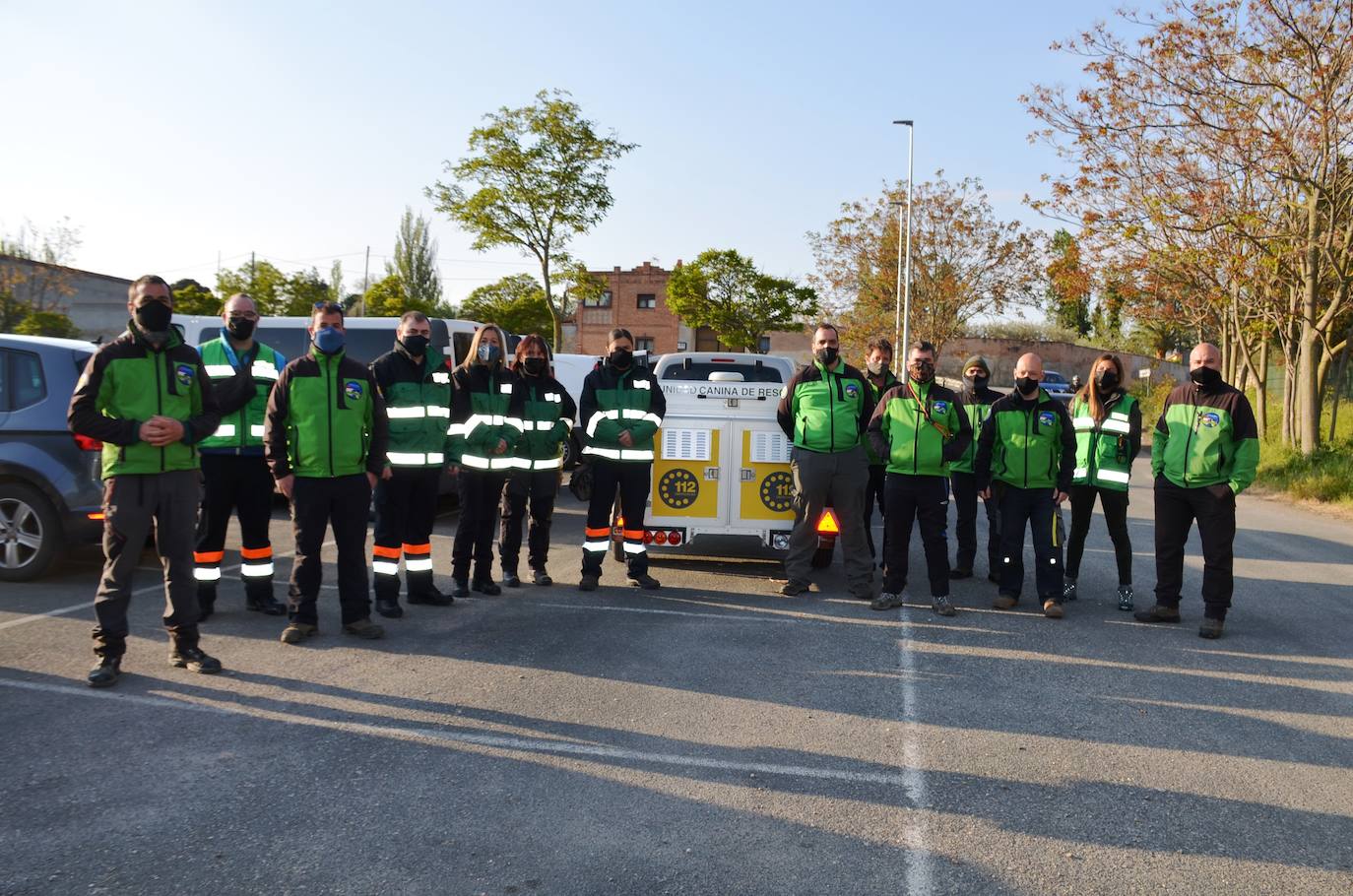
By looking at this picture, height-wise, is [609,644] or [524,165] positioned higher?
[524,165]

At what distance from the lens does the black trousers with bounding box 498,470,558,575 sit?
27.5ft

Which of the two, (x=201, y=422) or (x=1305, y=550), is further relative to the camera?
(x=1305, y=550)

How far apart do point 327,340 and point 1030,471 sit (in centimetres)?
521

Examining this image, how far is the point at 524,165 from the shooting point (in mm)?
31016

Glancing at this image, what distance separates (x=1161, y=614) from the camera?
7.84 m

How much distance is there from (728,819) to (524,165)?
29017mm

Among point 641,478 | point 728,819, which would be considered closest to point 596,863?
point 728,819

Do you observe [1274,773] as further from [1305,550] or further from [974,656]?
[1305,550]

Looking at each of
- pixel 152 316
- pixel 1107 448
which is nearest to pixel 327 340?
pixel 152 316

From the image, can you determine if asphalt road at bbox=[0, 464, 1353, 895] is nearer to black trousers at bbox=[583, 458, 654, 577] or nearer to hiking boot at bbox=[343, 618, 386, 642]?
hiking boot at bbox=[343, 618, 386, 642]

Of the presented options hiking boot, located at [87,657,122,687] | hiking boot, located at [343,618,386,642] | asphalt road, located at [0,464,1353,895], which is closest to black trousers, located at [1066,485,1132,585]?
asphalt road, located at [0,464,1353,895]

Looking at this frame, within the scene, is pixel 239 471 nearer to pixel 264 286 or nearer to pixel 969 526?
pixel 969 526

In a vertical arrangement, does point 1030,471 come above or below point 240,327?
below

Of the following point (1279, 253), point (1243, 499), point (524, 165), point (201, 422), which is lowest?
point (1243, 499)
